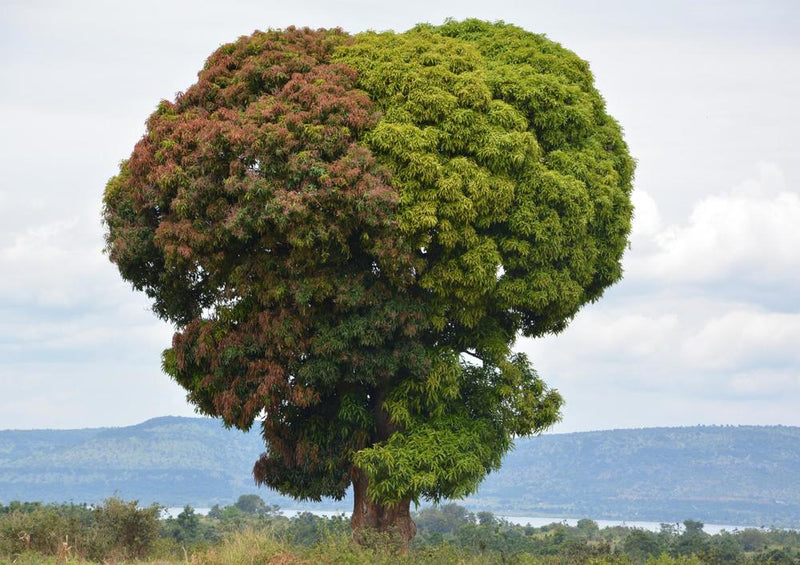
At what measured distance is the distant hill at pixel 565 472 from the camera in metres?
162

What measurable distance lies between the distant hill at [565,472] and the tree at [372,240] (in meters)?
128

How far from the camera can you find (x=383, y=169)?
19.0 m

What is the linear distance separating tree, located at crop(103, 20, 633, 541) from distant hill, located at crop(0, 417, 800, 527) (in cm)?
12767

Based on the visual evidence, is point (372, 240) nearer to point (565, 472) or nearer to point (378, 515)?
point (378, 515)

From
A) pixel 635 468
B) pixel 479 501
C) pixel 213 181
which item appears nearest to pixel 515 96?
pixel 213 181

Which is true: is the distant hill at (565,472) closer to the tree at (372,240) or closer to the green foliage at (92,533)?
the green foliage at (92,533)

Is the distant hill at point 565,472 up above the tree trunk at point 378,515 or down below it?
above

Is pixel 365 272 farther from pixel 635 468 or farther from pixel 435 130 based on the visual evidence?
pixel 635 468

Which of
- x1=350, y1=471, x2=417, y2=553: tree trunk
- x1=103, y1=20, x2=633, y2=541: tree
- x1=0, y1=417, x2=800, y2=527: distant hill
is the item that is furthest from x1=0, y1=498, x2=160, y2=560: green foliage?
x1=0, y1=417, x2=800, y2=527: distant hill

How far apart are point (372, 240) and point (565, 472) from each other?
547 feet

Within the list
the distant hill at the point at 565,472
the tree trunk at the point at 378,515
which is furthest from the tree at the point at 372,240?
the distant hill at the point at 565,472

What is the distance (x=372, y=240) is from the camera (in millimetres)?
19125

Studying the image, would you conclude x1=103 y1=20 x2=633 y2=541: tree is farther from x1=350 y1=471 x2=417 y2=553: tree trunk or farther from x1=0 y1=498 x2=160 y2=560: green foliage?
x1=0 y1=498 x2=160 y2=560: green foliage

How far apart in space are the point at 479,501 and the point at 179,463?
180 ft
